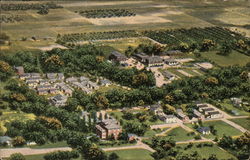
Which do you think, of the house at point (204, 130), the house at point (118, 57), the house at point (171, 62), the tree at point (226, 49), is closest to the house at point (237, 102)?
the house at point (204, 130)

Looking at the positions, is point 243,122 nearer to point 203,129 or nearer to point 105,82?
point 203,129

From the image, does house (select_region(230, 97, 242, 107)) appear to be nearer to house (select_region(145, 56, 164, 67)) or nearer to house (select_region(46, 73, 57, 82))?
house (select_region(145, 56, 164, 67))

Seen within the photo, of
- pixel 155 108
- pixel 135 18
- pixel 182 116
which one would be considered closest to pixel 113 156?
pixel 182 116

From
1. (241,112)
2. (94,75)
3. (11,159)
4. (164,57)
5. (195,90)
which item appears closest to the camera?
(11,159)

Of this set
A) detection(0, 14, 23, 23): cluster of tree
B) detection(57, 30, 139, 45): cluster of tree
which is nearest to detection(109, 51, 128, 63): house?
detection(57, 30, 139, 45): cluster of tree

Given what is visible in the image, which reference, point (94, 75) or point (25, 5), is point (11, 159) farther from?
point (25, 5)

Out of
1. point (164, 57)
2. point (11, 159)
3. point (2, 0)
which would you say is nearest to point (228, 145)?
point (11, 159)
